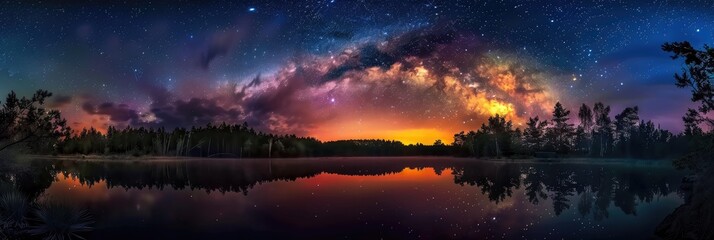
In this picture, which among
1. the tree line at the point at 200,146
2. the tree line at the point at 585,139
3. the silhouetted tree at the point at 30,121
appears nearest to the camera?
the silhouetted tree at the point at 30,121

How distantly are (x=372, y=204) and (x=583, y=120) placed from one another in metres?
123

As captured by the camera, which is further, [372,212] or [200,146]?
[200,146]

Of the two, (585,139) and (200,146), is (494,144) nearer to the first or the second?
(585,139)

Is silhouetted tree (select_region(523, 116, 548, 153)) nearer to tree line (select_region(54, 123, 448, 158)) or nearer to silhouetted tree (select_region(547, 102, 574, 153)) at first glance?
silhouetted tree (select_region(547, 102, 574, 153))

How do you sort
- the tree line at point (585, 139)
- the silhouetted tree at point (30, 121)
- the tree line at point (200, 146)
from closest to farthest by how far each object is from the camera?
the silhouetted tree at point (30, 121)
the tree line at point (585, 139)
the tree line at point (200, 146)

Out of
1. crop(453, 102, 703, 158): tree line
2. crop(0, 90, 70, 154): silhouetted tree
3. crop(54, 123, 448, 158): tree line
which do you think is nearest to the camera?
crop(0, 90, 70, 154): silhouetted tree

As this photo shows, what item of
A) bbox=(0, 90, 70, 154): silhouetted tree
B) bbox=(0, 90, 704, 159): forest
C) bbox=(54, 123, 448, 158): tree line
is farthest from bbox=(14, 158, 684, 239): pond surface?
bbox=(54, 123, 448, 158): tree line

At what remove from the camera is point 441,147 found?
190750mm

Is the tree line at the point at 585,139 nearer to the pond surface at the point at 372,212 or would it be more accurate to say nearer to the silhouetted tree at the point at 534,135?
the silhouetted tree at the point at 534,135

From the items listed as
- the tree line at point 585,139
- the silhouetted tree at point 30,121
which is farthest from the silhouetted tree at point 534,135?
the silhouetted tree at point 30,121

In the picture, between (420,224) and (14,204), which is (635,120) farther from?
(14,204)

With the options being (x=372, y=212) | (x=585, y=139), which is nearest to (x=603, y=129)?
→ (x=585, y=139)

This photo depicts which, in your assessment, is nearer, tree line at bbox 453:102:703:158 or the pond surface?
the pond surface

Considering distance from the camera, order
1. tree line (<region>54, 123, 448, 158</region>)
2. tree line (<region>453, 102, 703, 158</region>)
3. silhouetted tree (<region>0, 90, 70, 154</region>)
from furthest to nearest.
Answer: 1. tree line (<region>54, 123, 448, 158</region>)
2. tree line (<region>453, 102, 703, 158</region>)
3. silhouetted tree (<region>0, 90, 70, 154</region>)
